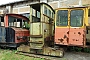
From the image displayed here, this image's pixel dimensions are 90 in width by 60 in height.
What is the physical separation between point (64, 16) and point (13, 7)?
9.46 meters

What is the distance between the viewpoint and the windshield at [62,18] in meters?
6.84

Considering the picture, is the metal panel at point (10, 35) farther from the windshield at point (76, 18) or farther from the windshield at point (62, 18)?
the windshield at point (76, 18)

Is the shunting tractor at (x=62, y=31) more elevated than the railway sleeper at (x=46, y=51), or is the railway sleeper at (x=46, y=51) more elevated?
the shunting tractor at (x=62, y=31)

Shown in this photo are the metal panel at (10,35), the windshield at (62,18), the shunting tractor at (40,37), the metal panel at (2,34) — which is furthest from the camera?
the metal panel at (2,34)

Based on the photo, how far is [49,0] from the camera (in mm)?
11977

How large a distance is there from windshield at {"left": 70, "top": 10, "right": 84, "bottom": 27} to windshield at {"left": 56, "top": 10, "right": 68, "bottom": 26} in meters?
0.30

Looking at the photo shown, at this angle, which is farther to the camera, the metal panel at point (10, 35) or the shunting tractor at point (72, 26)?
the metal panel at point (10, 35)

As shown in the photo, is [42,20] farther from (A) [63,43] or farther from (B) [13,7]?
(B) [13,7]

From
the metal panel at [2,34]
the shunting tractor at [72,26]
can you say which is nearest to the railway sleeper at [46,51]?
the shunting tractor at [72,26]

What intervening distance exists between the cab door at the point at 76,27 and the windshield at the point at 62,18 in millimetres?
257

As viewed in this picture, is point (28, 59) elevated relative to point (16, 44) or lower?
lower

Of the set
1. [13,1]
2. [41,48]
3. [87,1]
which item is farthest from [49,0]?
[41,48]

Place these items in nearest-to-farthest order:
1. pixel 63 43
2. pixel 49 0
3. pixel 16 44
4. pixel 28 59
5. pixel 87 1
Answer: pixel 28 59 < pixel 63 43 < pixel 16 44 < pixel 87 1 < pixel 49 0

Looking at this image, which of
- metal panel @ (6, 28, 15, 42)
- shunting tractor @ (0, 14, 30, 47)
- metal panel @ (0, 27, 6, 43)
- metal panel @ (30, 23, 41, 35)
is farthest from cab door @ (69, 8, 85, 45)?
metal panel @ (0, 27, 6, 43)
